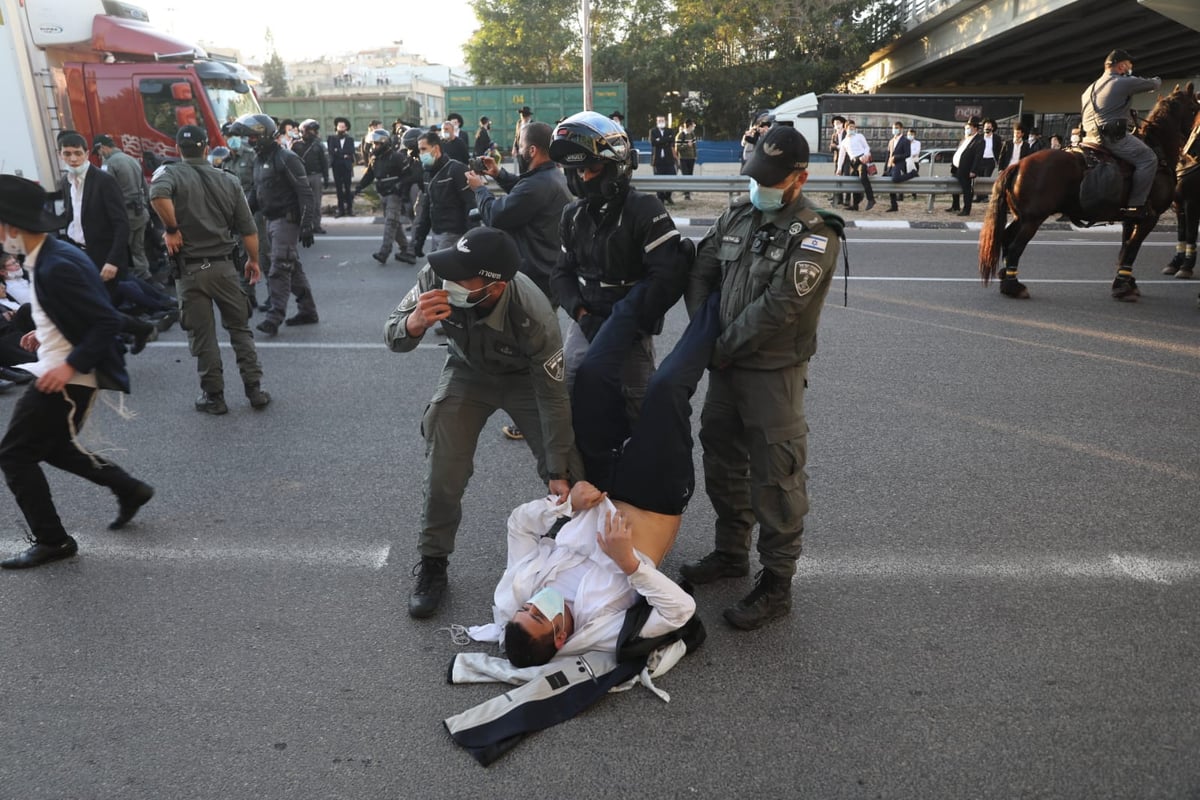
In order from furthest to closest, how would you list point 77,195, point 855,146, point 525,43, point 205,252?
point 525,43
point 855,146
point 77,195
point 205,252

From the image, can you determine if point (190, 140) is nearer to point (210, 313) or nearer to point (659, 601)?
point (210, 313)

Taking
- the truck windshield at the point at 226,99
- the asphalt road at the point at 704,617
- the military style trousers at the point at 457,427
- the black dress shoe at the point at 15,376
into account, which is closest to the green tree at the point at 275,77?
the truck windshield at the point at 226,99

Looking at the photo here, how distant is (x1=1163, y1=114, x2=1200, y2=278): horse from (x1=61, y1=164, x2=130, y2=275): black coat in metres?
10.6

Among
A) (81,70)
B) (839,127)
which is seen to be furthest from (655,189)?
(81,70)

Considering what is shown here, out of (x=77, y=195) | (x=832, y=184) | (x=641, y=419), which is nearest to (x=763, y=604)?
(x=641, y=419)

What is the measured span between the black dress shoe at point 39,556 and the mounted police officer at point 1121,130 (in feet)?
32.5

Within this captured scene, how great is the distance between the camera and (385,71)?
3706 inches

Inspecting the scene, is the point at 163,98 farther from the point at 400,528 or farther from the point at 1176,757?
the point at 1176,757

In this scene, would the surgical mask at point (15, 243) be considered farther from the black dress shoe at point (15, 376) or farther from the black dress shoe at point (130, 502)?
the black dress shoe at point (15, 376)

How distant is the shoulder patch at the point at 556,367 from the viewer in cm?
347

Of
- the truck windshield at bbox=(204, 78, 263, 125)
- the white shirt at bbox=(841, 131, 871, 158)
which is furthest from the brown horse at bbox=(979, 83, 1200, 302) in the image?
the truck windshield at bbox=(204, 78, 263, 125)

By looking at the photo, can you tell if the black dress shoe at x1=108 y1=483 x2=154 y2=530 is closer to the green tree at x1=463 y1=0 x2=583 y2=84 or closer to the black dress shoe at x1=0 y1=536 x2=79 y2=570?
the black dress shoe at x1=0 y1=536 x2=79 y2=570

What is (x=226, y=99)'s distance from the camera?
15086mm

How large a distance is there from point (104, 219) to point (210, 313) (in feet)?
6.36
